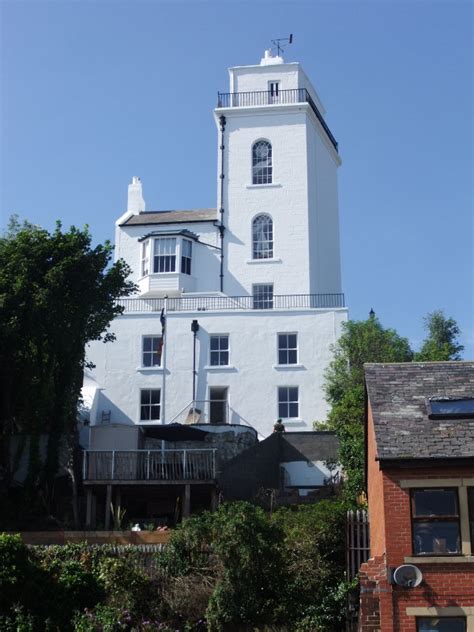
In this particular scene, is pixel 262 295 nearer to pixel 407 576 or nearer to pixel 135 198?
pixel 135 198

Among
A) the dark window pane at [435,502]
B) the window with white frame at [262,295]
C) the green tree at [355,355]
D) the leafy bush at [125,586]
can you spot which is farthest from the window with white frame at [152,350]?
the dark window pane at [435,502]

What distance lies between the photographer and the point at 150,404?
42.1 metres

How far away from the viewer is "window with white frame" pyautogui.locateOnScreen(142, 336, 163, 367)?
42.7 m

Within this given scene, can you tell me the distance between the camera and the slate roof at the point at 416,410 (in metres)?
19.3

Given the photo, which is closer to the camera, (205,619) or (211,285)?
(205,619)

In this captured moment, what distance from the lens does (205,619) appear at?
21.0 metres

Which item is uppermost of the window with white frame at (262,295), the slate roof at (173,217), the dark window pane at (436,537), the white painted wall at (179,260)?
the slate roof at (173,217)

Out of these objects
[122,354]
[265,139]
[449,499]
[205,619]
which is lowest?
[205,619]

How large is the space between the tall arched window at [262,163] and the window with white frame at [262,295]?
5.37 m

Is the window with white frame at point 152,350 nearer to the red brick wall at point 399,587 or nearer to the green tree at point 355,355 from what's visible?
the green tree at point 355,355

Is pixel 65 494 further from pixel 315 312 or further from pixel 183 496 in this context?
pixel 315 312

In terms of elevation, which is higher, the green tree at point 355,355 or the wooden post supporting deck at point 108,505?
the green tree at point 355,355

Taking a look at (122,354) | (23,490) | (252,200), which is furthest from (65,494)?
(252,200)

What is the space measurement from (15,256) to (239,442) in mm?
9609
